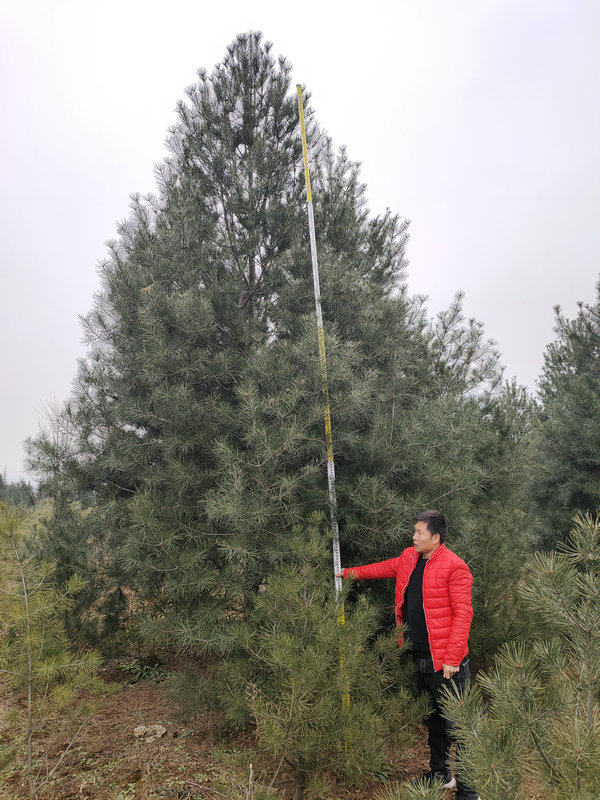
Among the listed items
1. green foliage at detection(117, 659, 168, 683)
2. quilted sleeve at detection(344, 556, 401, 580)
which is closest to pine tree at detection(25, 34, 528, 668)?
quilted sleeve at detection(344, 556, 401, 580)

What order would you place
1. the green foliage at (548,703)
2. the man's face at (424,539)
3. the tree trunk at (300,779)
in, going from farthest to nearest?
1. the man's face at (424,539)
2. the tree trunk at (300,779)
3. the green foliage at (548,703)

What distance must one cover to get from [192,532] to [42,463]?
1.74m

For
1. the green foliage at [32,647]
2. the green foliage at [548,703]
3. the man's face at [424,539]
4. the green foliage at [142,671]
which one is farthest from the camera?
the green foliage at [142,671]

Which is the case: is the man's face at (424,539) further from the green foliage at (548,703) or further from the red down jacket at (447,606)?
the green foliage at (548,703)

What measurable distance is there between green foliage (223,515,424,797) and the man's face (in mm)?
499

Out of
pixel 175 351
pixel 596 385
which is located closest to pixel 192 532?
pixel 175 351

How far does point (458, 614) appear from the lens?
2773mm

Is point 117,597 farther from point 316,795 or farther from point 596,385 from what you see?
point 596,385

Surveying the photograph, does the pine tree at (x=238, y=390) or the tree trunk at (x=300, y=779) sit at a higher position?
the pine tree at (x=238, y=390)

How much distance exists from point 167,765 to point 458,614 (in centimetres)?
213

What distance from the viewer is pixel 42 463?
4.20m

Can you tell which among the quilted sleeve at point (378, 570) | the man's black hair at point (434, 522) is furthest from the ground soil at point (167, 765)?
the man's black hair at point (434, 522)

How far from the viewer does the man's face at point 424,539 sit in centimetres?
286

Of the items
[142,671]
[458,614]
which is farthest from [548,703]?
[142,671]
